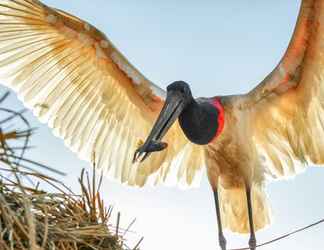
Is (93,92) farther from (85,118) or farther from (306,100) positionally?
(306,100)

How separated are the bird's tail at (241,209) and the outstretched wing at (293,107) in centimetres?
28

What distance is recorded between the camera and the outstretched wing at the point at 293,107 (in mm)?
6809

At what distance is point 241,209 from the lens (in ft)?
25.0

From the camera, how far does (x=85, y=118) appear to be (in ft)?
24.9

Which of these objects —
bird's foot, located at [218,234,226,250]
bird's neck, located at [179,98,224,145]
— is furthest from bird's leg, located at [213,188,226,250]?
bird's neck, located at [179,98,224,145]

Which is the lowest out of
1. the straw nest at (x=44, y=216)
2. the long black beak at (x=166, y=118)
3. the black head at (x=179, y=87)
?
the straw nest at (x=44, y=216)

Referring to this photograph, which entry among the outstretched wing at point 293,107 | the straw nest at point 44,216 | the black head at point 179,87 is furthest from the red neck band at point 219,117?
the straw nest at point 44,216

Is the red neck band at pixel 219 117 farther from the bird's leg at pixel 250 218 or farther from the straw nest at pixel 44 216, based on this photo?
the straw nest at pixel 44 216

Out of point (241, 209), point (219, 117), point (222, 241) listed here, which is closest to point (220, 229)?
point (222, 241)

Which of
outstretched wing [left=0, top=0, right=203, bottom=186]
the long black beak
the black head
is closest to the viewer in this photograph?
the long black beak

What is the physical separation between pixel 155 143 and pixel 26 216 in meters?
2.91

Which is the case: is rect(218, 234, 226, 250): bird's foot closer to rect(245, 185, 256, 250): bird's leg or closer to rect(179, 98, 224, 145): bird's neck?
rect(245, 185, 256, 250): bird's leg

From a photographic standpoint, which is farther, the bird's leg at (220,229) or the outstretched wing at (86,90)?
the bird's leg at (220,229)

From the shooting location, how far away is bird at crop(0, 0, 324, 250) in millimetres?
7016
